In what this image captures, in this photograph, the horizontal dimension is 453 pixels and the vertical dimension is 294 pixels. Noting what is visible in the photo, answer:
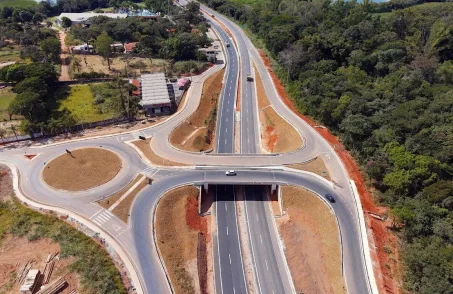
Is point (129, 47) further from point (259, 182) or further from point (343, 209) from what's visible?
point (343, 209)

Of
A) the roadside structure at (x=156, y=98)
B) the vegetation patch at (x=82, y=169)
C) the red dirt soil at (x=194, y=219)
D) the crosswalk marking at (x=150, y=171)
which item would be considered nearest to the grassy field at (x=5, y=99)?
the vegetation patch at (x=82, y=169)

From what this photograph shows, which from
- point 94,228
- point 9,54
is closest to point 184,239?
point 94,228

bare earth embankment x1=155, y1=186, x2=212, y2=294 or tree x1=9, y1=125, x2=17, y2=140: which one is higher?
tree x1=9, y1=125, x2=17, y2=140

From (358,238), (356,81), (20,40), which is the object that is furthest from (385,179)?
(20,40)

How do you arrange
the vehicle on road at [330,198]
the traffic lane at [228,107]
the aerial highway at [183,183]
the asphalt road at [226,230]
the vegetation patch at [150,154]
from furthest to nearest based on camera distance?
the traffic lane at [228,107] < the vegetation patch at [150,154] < the vehicle on road at [330,198] < the asphalt road at [226,230] < the aerial highway at [183,183]

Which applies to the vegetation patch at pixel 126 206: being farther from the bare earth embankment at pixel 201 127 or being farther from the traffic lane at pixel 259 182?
the bare earth embankment at pixel 201 127

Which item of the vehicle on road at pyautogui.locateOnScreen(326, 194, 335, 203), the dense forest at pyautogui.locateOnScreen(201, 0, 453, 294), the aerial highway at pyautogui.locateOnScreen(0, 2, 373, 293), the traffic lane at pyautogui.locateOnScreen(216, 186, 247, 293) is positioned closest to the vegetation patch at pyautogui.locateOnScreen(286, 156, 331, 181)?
the aerial highway at pyautogui.locateOnScreen(0, 2, 373, 293)

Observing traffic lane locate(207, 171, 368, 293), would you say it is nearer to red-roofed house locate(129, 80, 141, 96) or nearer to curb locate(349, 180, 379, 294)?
curb locate(349, 180, 379, 294)

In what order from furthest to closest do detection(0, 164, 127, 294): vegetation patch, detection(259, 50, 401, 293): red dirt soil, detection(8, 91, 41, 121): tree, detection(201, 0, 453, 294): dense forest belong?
detection(8, 91, 41, 121): tree < detection(201, 0, 453, 294): dense forest < detection(259, 50, 401, 293): red dirt soil < detection(0, 164, 127, 294): vegetation patch
